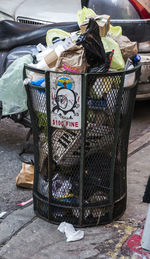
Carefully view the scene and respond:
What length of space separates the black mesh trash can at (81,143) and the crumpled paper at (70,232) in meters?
0.05

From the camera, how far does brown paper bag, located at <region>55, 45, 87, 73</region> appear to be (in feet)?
9.23

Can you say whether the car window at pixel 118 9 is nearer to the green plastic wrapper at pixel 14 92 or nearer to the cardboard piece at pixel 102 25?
the green plastic wrapper at pixel 14 92

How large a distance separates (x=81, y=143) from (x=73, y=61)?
0.52 metres

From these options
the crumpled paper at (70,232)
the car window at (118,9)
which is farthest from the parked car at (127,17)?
the crumpled paper at (70,232)

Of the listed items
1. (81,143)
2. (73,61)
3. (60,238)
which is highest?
(73,61)

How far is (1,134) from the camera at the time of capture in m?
5.01

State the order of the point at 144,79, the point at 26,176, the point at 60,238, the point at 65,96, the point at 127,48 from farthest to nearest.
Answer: the point at 144,79
the point at 26,176
the point at 127,48
the point at 60,238
the point at 65,96

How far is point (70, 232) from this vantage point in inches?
115

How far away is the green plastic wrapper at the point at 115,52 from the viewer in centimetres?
298

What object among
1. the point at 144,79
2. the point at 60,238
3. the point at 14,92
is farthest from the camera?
the point at 144,79

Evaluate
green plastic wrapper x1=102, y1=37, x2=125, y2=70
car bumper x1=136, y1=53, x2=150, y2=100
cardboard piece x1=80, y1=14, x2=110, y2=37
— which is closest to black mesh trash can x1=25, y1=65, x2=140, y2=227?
green plastic wrapper x1=102, y1=37, x2=125, y2=70

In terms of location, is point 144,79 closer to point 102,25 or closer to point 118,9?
point 118,9

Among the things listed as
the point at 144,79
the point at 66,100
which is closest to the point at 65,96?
the point at 66,100

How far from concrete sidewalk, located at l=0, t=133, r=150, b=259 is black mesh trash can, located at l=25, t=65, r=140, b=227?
8 centimetres
